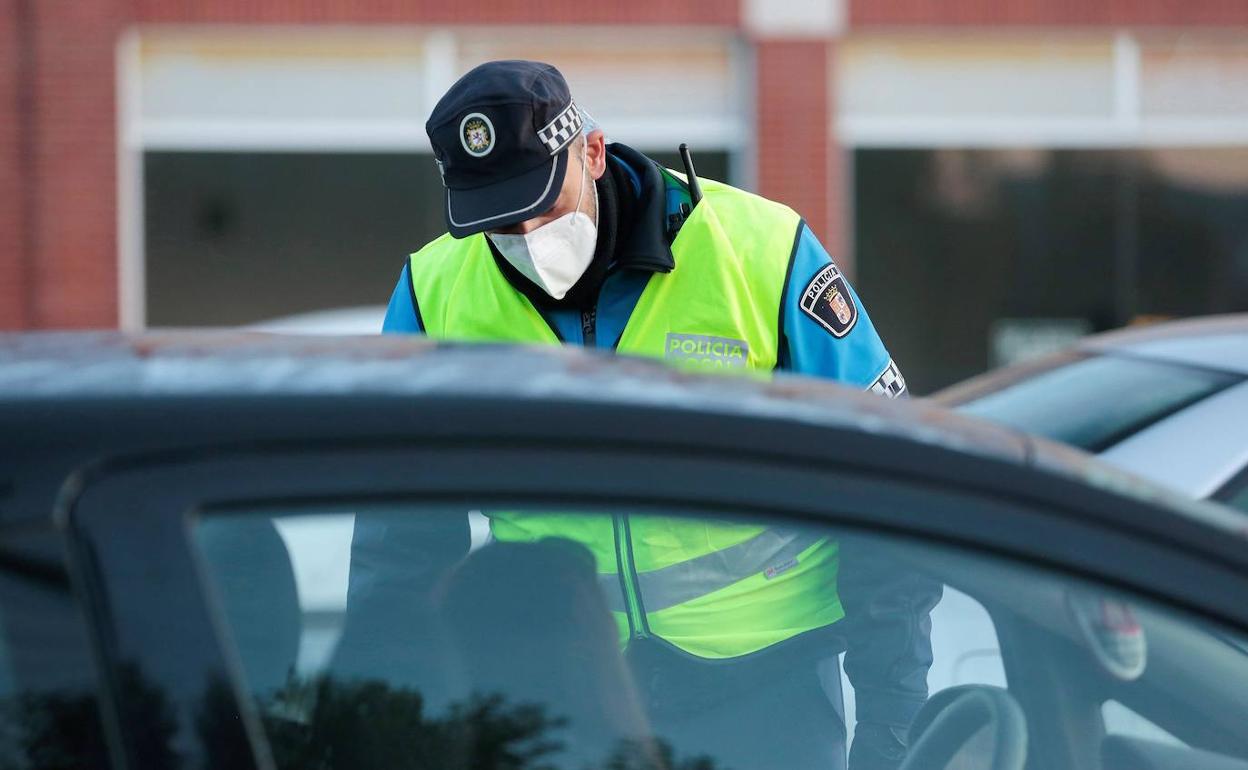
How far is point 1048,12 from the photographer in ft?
30.7

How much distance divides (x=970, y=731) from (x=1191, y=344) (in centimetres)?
198

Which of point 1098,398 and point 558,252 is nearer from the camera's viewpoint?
point 558,252

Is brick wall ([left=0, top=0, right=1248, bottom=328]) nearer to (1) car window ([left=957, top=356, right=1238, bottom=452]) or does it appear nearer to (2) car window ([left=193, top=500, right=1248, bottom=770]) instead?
(1) car window ([left=957, top=356, right=1238, bottom=452])

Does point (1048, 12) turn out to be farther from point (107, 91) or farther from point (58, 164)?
point (58, 164)

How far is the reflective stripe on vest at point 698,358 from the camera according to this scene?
1292 millimetres

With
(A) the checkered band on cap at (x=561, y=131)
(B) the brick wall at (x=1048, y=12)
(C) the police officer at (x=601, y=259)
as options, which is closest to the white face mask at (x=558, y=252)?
(C) the police officer at (x=601, y=259)

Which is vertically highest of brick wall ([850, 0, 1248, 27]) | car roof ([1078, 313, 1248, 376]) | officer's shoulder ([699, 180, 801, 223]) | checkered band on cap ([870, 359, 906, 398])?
brick wall ([850, 0, 1248, 27])

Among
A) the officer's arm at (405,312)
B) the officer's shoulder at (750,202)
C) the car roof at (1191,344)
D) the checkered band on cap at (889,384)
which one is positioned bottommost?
the car roof at (1191,344)

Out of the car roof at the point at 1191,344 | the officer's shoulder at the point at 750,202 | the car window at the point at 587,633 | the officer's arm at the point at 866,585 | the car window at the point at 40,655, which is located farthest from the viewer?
the car roof at the point at 1191,344

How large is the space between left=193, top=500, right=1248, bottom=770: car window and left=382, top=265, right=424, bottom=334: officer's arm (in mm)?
1051

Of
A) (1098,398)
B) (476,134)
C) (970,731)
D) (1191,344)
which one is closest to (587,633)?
(970,731)

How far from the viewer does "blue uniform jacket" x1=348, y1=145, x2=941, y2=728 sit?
4.72 ft

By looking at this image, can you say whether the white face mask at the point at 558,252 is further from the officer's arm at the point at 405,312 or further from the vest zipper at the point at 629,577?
the vest zipper at the point at 629,577

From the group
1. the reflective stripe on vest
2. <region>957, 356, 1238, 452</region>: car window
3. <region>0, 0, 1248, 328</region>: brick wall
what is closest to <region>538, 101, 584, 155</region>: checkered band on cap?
the reflective stripe on vest
